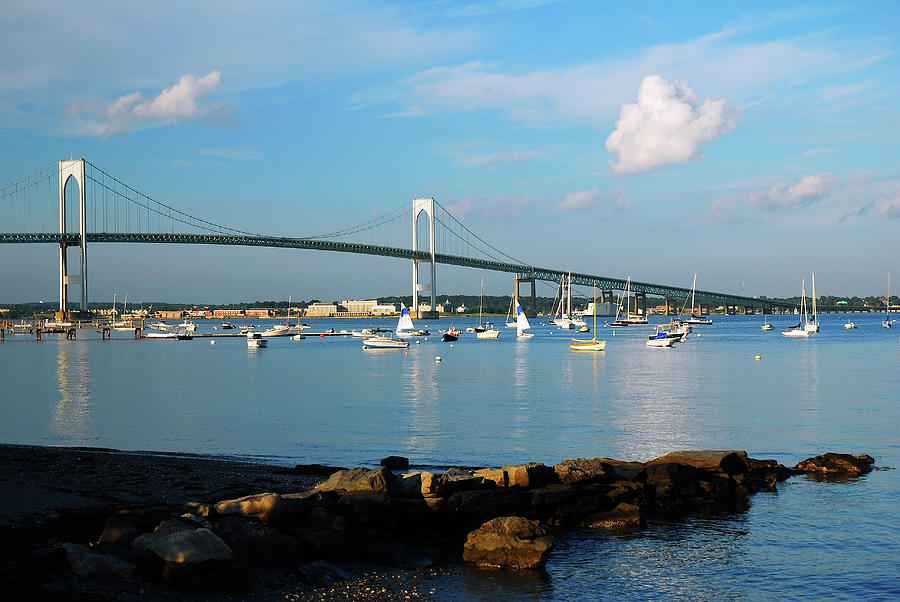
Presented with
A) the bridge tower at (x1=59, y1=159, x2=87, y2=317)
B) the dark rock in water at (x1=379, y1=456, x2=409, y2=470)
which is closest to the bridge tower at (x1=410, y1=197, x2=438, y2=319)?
the bridge tower at (x1=59, y1=159, x2=87, y2=317)

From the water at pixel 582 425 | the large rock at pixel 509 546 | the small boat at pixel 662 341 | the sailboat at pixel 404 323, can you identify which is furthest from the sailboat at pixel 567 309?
the large rock at pixel 509 546

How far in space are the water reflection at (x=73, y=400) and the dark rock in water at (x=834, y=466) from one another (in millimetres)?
14263

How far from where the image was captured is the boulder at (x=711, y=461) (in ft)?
42.0

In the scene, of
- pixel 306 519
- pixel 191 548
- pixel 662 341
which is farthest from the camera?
pixel 662 341

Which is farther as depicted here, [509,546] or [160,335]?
[160,335]

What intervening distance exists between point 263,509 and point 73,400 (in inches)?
848

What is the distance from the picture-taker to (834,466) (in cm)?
1411

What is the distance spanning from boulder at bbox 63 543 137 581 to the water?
2844 millimetres

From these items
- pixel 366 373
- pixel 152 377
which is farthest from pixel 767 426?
pixel 152 377

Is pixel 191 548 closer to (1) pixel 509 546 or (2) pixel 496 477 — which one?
(1) pixel 509 546

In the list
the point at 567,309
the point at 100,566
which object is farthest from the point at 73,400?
the point at 567,309

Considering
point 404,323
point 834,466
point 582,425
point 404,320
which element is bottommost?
point 582,425

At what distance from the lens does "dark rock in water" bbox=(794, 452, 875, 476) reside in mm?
13961

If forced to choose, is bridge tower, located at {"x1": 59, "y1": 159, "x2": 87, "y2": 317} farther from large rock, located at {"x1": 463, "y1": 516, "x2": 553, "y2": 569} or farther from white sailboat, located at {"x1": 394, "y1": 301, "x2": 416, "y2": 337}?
large rock, located at {"x1": 463, "y1": 516, "x2": 553, "y2": 569}
